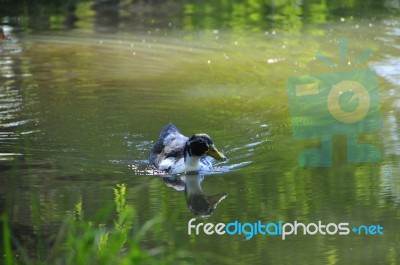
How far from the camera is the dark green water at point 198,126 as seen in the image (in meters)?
7.98

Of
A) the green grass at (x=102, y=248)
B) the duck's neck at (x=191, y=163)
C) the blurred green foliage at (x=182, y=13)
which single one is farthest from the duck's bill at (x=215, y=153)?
the blurred green foliage at (x=182, y=13)

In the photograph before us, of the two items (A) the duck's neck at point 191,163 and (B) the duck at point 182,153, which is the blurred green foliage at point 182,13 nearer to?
(B) the duck at point 182,153

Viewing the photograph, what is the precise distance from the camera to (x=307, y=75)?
14250mm

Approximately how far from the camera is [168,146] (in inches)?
408

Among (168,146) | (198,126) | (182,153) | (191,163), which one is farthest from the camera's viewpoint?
(198,126)

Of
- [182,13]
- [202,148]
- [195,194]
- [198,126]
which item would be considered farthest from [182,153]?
[182,13]

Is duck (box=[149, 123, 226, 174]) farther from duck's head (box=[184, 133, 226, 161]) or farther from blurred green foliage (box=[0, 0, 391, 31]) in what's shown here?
blurred green foliage (box=[0, 0, 391, 31])

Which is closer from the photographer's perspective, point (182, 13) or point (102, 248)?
point (102, 248)

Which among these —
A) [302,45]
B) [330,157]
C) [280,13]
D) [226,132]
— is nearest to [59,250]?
[330,157]

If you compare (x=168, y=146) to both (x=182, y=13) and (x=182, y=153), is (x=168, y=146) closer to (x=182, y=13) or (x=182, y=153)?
(x=182, y=153)

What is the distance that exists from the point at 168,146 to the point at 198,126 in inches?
57.7

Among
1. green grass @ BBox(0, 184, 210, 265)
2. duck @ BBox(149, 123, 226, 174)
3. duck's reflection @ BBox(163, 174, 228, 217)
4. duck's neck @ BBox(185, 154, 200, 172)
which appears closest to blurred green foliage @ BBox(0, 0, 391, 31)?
duck @ BBox(149, 123, 226, 174)

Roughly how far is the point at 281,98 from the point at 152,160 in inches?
125

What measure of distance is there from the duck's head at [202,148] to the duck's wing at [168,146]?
34cm
